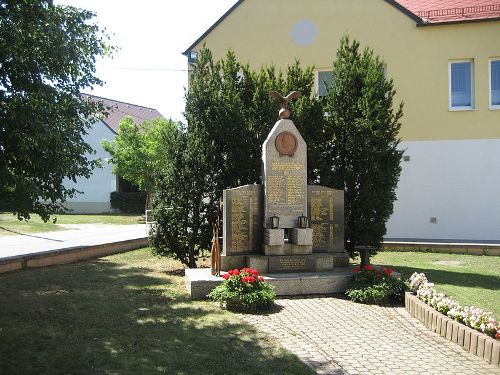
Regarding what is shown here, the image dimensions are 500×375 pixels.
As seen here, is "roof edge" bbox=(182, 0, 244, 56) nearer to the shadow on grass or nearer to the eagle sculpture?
the eagle sculpture

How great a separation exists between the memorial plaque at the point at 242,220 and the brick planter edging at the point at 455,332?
129 inches

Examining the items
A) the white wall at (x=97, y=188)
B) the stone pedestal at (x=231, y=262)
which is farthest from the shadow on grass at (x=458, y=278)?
the white wall at (x=97, y=188)

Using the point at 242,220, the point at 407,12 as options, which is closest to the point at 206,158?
the point at 242,220

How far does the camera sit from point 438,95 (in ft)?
58.8

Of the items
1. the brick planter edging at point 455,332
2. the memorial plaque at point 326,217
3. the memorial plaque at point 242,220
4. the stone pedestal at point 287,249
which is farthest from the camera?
the memorial plaque at point 326,217

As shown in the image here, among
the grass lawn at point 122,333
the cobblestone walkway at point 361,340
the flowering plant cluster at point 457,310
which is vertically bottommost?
the cobblestone walkway at point 361,340

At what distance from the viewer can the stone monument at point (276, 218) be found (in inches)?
386

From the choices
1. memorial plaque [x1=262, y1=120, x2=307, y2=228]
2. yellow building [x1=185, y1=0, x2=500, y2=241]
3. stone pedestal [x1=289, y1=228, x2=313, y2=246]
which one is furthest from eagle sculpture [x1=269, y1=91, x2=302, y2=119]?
yellow building [x1=185, y1=0, x2=500, y2=241]

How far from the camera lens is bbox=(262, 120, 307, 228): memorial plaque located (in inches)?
393

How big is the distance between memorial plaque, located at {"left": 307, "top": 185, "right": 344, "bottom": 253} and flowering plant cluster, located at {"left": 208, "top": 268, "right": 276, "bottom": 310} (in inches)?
93.0

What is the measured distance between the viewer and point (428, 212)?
709 inches

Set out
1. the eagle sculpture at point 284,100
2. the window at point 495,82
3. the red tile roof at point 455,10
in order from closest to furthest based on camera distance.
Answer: the eagle sculpture at point 284,100, the window at point 495,82, the red tile roof at point 455,10

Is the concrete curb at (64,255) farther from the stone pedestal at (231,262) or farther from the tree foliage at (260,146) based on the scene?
the stone pedestal at (231,262)

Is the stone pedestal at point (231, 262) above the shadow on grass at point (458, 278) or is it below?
above
